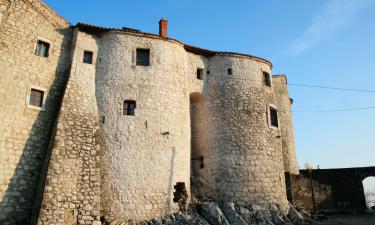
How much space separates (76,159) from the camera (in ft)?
49.3

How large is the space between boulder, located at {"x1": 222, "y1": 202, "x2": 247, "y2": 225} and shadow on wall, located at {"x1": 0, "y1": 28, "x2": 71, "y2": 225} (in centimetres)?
951

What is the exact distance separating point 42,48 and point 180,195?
10.7 m

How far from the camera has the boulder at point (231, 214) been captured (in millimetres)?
17297

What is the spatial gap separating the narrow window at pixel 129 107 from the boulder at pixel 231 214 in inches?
288

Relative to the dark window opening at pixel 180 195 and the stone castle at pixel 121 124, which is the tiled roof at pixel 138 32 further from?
the dark window opening at pixel 180 195

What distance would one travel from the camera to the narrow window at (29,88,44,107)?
52.0ft

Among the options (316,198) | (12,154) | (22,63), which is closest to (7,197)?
(12,154)

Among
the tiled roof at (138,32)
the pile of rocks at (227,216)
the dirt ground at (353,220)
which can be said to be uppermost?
the tiled roof at (138,32)

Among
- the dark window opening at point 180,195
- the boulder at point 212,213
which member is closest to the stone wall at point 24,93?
the dark window opening at point 180,195

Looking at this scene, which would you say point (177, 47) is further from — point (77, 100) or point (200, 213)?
point (200, 213)

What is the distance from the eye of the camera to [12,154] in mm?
14547

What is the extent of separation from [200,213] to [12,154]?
9.76 meters

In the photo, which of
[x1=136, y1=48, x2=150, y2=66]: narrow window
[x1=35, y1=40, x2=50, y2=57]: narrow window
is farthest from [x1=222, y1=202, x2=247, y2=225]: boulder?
[x1=35, y1=40, x2=50, y2=57]: narrow window

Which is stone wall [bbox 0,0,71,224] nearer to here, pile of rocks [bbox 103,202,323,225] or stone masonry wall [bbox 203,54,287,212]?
pile of rocks [bbox 103,202,323,225]
